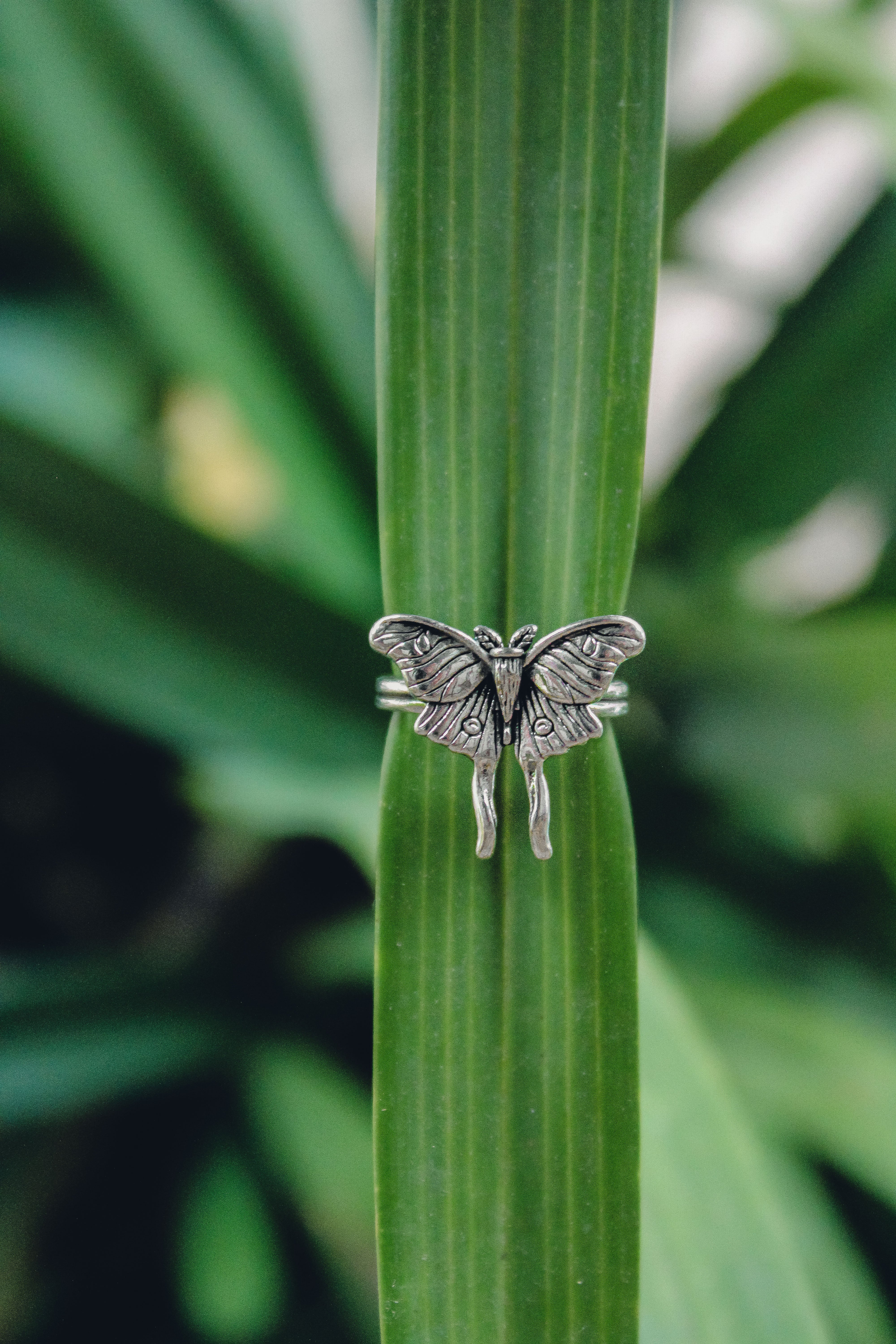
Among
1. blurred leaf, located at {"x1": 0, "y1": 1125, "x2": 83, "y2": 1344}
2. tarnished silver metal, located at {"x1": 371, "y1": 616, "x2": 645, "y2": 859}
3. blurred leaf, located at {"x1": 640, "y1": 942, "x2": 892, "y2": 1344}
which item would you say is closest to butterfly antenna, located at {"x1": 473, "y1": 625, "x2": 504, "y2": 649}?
tarnished silver metal, located at {"x1": 371, "y1": 616, "x2": 645, "y2": 859}

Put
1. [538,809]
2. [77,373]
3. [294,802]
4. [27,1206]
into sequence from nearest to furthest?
[538,809] < [294,802] < [27,1206] < [77,373]

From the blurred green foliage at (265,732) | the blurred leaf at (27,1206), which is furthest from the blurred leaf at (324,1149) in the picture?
the blurred leaf at (27,1206)

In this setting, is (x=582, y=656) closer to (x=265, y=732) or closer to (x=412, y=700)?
(x=412, y=700)

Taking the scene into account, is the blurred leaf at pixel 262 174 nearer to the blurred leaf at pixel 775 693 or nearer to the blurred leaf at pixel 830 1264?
the blurred leaf at pixel 775 693

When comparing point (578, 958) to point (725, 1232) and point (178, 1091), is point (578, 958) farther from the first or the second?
point (178, 1091)

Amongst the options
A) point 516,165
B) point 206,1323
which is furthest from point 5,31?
point 206,1323

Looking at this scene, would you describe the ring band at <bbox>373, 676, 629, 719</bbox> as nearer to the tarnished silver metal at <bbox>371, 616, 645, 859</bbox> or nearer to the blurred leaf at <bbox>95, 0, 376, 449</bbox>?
the tarnished silver metal at <bbox>371, 616, 645, 859</bbox>

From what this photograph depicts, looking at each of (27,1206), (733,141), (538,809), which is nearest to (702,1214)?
(538,809)
